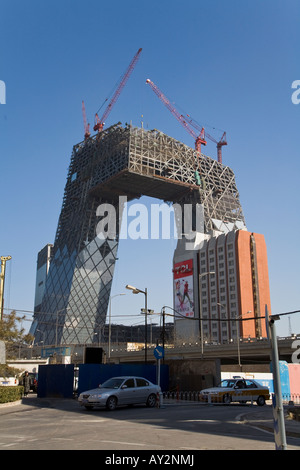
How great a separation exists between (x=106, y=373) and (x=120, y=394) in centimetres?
1067

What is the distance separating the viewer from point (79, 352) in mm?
118500

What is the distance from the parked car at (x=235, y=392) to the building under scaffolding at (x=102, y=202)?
9753cm

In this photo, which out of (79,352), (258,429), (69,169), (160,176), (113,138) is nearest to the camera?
(258,429)

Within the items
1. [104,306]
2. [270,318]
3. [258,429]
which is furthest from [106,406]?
[104,306]

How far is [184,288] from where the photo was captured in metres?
133

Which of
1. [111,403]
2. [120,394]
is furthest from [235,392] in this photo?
[111,403]

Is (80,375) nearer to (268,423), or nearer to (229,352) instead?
(268,423)

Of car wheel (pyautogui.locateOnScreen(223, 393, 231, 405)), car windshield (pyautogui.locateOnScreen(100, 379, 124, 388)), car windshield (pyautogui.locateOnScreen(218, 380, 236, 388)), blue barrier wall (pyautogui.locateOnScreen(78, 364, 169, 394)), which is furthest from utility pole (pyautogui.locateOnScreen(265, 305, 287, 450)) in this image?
blue barrier wall (pyautogui.locateOnScreen(78, 364, 169, 394))

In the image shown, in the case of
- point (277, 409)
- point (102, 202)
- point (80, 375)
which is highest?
point (102, 202)

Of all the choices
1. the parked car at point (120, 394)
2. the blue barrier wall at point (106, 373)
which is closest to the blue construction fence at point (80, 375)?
the blue barrier wall at point (106, 373)

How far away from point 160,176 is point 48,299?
2090 inches

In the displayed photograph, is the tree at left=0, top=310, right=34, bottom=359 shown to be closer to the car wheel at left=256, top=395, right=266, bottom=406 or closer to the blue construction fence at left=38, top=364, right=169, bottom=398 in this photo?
the blue construction fence at left=38, top=364, right=169, bottom=398
